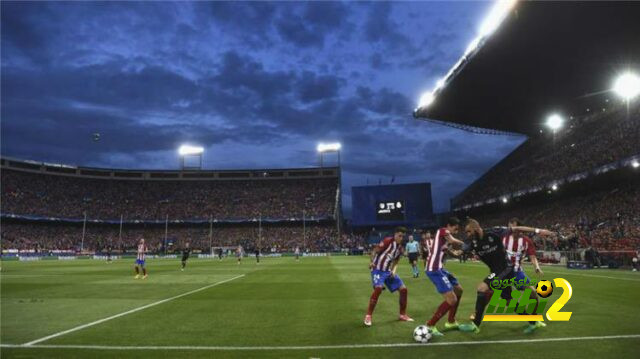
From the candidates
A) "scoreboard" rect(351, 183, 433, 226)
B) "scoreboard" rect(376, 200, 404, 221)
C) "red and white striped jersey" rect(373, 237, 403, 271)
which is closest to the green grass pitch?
"red and white striped jersey" rect(373, 237, 403, 271)

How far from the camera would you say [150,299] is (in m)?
15.6

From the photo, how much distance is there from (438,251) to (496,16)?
29742 mm

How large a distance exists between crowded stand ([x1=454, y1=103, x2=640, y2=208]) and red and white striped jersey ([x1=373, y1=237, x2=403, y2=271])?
39061 mm

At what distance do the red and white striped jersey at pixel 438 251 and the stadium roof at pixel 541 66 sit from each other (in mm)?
27492

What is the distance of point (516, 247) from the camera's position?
402 inches

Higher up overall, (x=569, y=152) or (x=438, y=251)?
(x=569, y=152)

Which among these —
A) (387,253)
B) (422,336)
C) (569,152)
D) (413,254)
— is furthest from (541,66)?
(422,336)

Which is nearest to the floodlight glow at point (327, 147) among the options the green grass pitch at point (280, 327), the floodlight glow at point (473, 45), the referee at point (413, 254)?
the floodlight glow at point (473, 45)

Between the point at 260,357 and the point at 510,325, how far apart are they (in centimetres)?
584

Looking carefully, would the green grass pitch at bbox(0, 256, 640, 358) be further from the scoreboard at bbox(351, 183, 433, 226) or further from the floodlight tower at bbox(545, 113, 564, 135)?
the scoreboard at bbox(351, 183, 433, 226)

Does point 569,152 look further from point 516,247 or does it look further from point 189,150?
point 189,150

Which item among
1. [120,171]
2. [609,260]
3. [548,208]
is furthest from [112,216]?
[609,260]

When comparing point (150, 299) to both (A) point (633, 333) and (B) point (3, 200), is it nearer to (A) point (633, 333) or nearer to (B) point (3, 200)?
(A) point (633, 333)
